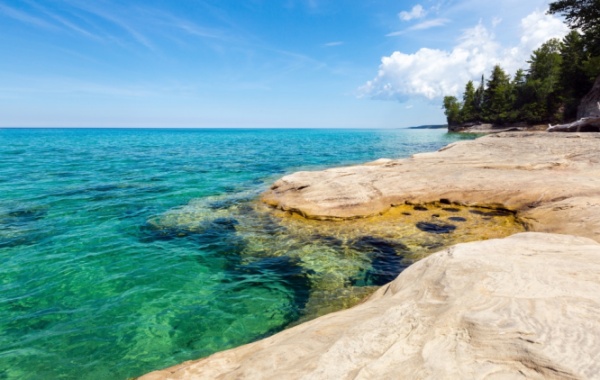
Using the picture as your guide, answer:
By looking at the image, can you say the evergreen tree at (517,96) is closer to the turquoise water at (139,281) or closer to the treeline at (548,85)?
the treeline at (548,85)

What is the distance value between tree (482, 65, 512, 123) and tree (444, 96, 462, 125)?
12.0 m

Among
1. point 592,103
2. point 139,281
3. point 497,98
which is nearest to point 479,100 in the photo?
point 497,98

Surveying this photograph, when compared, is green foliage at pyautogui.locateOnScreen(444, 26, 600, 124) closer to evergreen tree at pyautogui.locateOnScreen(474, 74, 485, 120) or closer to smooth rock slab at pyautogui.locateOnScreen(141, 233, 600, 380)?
evergreen tree at pyautogui.locateOnScreen(474, 74, 485, 120)

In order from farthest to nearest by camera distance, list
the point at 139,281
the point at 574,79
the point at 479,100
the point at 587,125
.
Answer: the point at 479,100 → the point at 574,79 → the point at 587,125 → the point at 139,281

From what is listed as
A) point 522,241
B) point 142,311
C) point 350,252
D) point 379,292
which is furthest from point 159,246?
point 522,241

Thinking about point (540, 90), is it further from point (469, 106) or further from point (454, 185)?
point (454, 185)

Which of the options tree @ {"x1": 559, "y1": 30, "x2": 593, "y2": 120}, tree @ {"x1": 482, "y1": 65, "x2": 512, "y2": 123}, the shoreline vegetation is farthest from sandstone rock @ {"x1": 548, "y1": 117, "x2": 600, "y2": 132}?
tree @ {"x1": 482, "y1": 65, "x2": 512, "y2": 123}

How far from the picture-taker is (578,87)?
5759 centimetres

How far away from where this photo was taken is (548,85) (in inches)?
3036

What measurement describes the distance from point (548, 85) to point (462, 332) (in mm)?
98628

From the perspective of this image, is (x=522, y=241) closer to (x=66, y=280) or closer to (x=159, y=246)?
(x=159, y=246)

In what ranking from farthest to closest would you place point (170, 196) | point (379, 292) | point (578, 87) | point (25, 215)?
point (578, 87), point (170, 196), point (25, 215), point (379, 292)

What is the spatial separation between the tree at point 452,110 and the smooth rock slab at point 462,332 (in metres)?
123

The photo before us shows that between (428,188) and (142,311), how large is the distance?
12.3 metres
